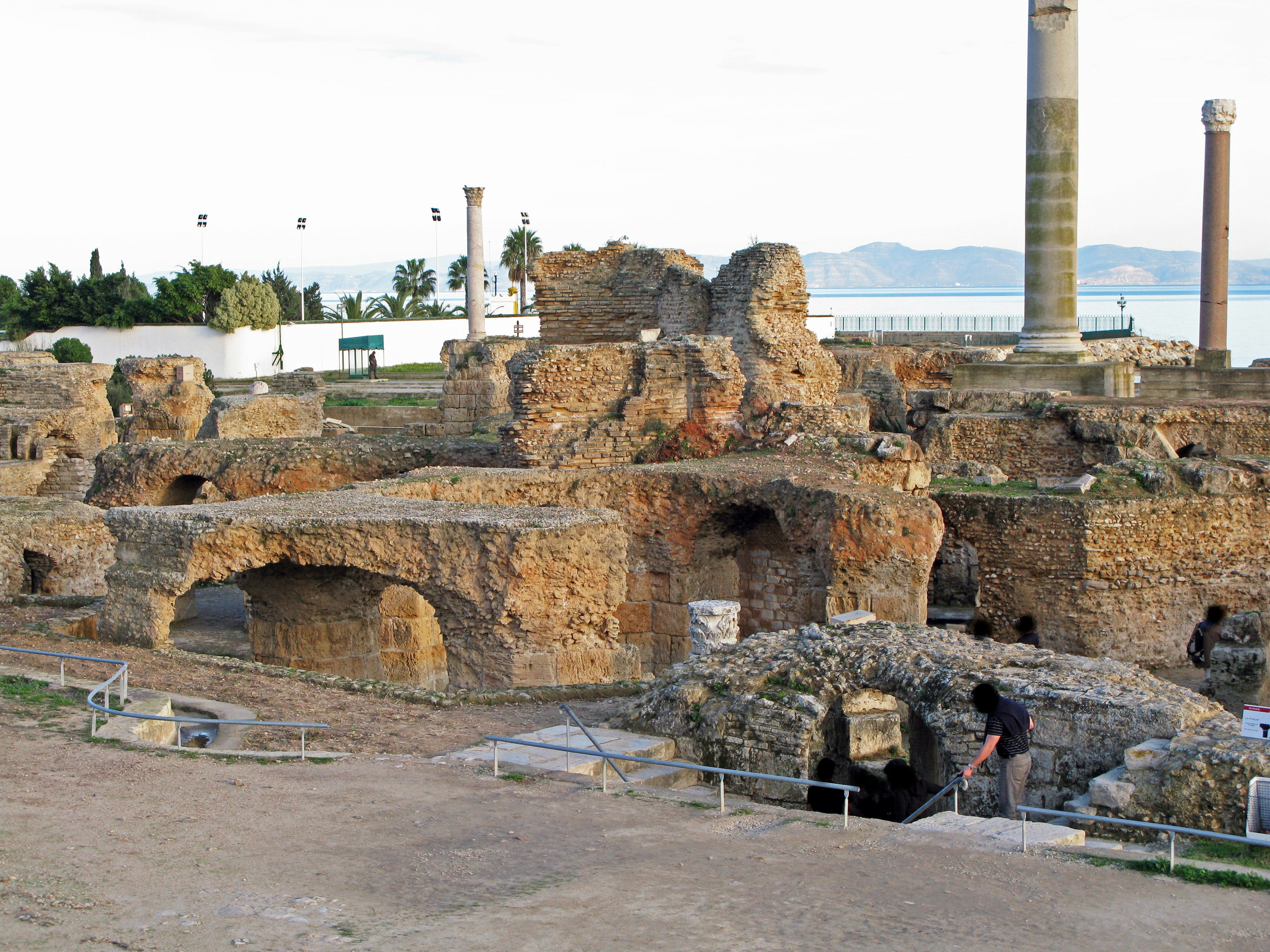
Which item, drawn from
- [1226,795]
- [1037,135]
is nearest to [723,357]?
[1037,135]

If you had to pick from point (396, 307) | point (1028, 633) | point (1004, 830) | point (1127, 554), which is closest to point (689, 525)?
point (1028, 633)

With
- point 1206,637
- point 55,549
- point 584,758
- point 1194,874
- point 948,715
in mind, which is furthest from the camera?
point 55,549

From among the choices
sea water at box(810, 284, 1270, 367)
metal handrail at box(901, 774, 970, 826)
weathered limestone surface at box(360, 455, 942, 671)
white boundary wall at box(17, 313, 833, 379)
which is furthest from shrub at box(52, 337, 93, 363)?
metal handrail at box(901, 774, 970, 826)

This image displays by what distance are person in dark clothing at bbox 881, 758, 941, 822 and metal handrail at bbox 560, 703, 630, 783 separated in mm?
2069

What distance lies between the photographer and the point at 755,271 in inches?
880

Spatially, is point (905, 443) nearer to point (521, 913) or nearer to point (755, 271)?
point (755, 271)

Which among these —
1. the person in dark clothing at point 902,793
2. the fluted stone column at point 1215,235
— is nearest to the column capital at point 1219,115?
the fluted stone column at point 1215,235

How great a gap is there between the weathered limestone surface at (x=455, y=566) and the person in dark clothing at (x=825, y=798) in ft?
10.6

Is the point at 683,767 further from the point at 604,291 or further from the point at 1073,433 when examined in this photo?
the point at 604,291

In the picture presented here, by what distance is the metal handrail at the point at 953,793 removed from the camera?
25.5ft

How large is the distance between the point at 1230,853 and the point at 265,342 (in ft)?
161

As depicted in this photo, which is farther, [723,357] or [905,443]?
[723,357]

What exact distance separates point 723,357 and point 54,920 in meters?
14.1

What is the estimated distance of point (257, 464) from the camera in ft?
62.0
